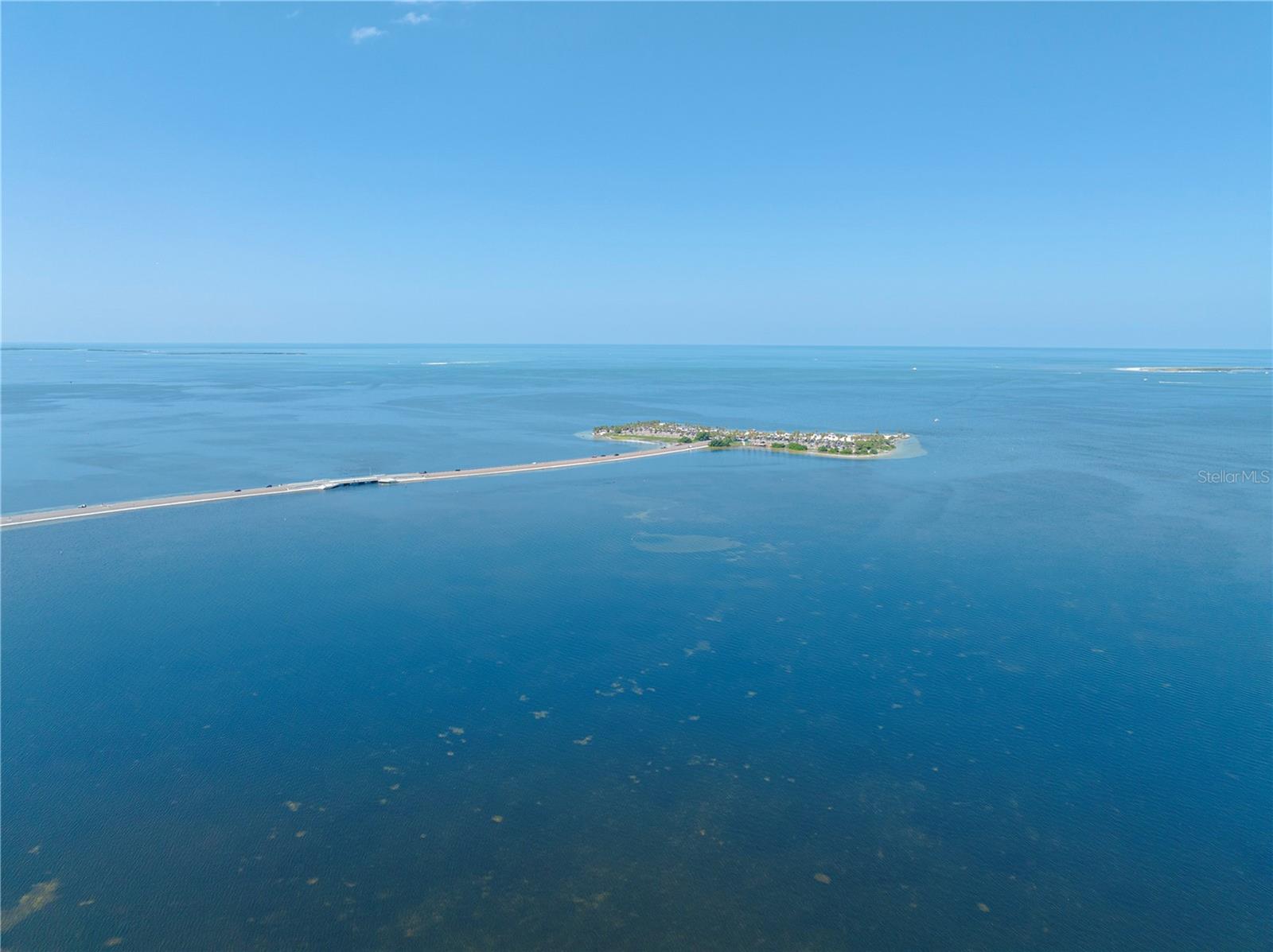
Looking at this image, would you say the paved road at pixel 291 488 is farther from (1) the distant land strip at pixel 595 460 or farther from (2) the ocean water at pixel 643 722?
(2) the ocean water at pixel 643 722

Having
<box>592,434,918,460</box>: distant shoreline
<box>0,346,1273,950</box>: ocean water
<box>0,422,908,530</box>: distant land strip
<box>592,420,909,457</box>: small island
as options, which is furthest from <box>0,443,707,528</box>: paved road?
<box>592,420,909,457</box>: small island

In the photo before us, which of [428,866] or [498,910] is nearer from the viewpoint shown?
[498,910]

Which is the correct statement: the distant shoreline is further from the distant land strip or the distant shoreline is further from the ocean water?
the ocean water

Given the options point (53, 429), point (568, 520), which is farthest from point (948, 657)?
point (53, 429)

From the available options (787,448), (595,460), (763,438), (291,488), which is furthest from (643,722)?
(763,438)

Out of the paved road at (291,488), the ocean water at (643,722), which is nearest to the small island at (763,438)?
the paved road at (291,488)

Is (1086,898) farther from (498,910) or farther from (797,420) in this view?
(797,420)
